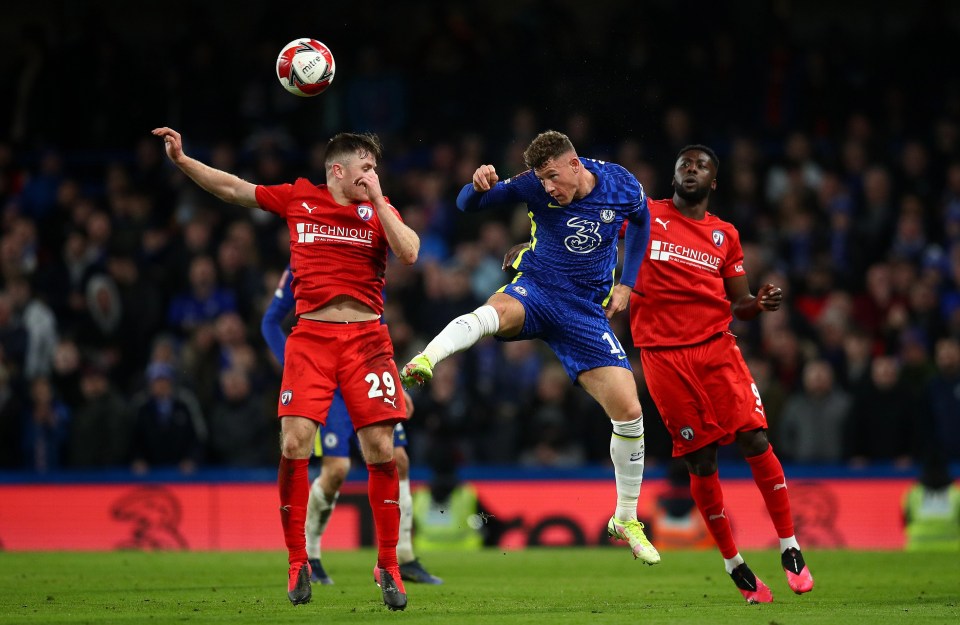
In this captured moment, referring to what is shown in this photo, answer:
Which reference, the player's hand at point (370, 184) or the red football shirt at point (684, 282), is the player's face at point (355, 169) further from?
the red football shirt at point (684, 282)

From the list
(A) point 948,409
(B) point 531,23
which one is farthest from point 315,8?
(A) point 948,409

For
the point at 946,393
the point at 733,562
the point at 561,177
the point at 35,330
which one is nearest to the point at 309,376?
the point at 561,177

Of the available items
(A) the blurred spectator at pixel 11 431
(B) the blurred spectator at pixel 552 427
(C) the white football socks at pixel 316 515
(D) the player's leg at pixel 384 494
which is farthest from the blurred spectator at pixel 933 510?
(A) the blurred spectator at pixel 11 431

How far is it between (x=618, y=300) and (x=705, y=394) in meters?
0.91

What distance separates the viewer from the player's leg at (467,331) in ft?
28.1

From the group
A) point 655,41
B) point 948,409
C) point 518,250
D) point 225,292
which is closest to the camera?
point 518,250

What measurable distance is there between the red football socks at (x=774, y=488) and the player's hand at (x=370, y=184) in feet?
10.6

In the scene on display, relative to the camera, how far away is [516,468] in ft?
52.9

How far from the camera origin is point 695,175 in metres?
10.0

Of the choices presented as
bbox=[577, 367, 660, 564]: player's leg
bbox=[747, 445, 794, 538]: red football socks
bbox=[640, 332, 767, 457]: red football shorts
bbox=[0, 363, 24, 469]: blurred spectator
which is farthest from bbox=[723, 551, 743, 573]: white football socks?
bbox=[0, 363, 24, 469]: blurred spectator

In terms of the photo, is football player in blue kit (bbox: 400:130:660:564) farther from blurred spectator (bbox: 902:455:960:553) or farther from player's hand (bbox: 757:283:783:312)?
blurred spectator (bbox: 902:455:960:553)

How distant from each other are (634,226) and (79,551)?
873 centimetres

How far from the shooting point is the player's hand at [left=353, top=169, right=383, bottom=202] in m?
8.72

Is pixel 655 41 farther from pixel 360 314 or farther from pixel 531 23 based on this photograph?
pixel 360 314
